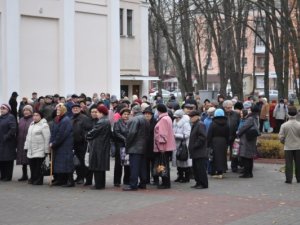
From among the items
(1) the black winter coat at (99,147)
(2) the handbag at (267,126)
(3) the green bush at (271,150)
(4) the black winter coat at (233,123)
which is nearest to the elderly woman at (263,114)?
(2) the handbag at (267,126)

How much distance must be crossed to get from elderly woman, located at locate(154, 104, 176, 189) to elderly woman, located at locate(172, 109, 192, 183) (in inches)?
29.5

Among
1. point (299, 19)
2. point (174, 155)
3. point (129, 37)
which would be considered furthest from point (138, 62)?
point (174, 155)

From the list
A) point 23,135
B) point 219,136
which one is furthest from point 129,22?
point 23,135

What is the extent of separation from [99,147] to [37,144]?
5.23 ft

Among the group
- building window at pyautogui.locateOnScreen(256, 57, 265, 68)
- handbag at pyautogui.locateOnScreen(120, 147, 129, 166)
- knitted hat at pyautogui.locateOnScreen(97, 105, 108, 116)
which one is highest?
A: building window at pyautogui.locateOnScreen(256, 57, 265, 68)

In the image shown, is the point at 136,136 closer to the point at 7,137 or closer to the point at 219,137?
the point at 219,137

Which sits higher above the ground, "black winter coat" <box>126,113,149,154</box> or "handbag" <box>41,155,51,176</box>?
"black winter coat" <box>126,113,149,154</box>

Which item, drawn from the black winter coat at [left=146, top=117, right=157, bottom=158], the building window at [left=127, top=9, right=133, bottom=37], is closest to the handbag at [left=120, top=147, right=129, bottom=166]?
the black winter coat at [left=146, top=117, right=157, bottom=158]

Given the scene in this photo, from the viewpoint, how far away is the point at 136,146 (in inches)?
573

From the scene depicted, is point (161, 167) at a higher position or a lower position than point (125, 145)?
lower

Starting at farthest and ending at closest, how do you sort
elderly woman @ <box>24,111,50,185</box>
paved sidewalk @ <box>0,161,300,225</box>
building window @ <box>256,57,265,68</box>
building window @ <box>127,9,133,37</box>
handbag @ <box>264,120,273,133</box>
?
1. building window @ <box>256,57,265,68</box>
2. building window @ <box>127,9,133,37</box>
3. handbag @ <box>264,120,273,133</box>
4. elderly woman @ <box>24,111,50,185</box>
5. paved sidewalk @ <box>0,161,300,225</box>

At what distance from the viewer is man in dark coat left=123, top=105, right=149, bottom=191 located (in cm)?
1454

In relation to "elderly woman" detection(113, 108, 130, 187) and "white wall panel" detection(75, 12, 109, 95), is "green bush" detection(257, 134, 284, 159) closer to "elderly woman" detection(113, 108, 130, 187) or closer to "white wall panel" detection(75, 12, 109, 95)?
"elderly woman" detection(113, 108, 130, 187)

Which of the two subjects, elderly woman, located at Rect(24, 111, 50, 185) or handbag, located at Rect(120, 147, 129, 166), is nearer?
handbag, located at Rect(120, 147, 129, 166)
